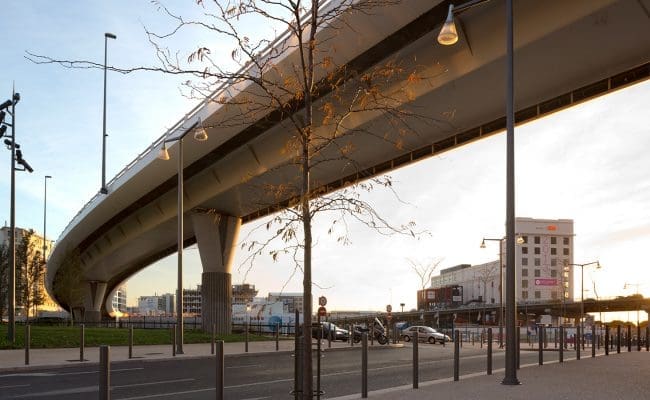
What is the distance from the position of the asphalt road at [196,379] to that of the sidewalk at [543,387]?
1670mm

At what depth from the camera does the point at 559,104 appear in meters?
24.4

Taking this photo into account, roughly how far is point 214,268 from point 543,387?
1334 inches

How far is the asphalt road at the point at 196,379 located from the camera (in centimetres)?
1248

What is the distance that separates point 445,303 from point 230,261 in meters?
125

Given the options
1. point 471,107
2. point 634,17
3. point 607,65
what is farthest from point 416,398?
point 471,107

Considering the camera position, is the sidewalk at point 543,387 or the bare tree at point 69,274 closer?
the sidewalk at point 543,387

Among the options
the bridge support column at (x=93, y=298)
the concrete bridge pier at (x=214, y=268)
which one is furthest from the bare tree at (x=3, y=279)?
the concrete bridge pier at (x=214, y=268)

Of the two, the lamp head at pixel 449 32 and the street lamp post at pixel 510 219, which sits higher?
the lamp head at pixel 449 32

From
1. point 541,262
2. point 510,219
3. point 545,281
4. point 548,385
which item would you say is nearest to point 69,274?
point 510,219

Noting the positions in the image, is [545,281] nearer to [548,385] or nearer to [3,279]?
[3,279]

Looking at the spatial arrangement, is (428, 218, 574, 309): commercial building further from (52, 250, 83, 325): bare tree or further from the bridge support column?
(52, 250, 83, 325): bare tree

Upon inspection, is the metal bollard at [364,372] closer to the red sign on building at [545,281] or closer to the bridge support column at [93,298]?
the bridge support column at [93,298]

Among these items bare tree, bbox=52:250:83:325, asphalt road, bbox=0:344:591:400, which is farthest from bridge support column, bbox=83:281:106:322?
asphalt road, bbox=0:344:591:400

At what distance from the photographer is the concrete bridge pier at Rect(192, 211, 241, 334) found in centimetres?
4338
